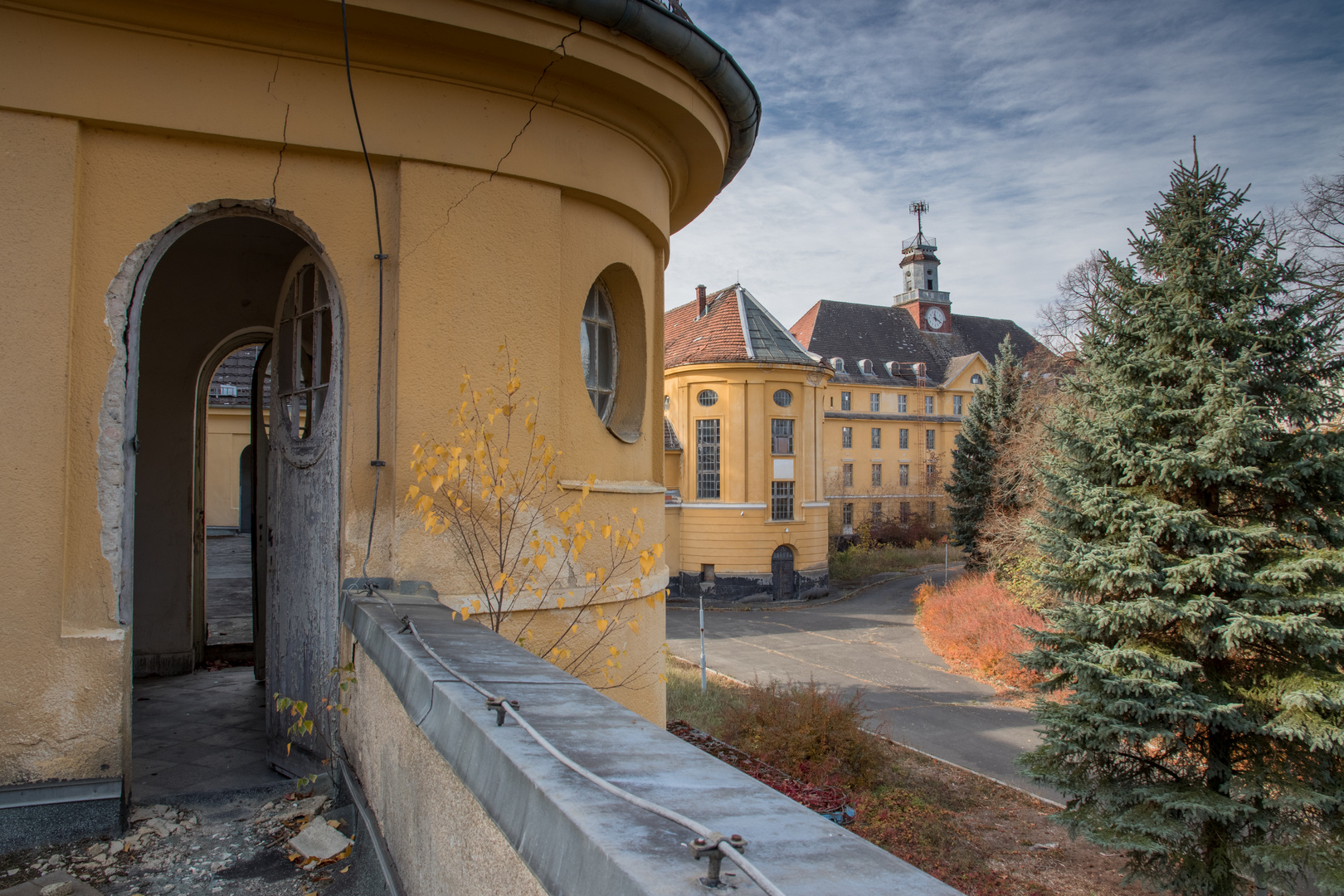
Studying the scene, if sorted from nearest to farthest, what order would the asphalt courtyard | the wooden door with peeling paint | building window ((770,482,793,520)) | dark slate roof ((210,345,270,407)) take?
the wooden door with peeling paint
the asphalt courtyard
dark slate roof ((210,345,270,407))
building window ((770,482,793,520))

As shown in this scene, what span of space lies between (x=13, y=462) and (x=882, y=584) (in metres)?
39.4

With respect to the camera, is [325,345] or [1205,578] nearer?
[325,345]

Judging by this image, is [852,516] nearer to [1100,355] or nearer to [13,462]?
[1100,355]

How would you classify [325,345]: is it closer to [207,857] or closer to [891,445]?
[207,857]

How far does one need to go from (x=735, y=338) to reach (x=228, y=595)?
88.4 ft

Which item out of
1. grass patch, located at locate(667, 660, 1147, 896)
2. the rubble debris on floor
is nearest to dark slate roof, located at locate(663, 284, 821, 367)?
grass patch, located at locate(667, 660, 1147, 896)

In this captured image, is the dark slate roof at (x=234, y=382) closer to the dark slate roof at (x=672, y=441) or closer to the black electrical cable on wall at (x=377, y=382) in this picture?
the black electrical cable on wall at (x=377, y=382)

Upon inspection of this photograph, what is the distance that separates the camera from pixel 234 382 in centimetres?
2519

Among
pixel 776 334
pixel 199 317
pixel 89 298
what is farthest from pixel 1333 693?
pixel 776 334

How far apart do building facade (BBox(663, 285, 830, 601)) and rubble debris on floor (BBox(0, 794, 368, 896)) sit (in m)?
31.7

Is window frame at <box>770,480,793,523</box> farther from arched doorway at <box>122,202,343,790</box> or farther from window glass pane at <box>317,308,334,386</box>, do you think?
window glass pane at <box>317,308,334,386</box>

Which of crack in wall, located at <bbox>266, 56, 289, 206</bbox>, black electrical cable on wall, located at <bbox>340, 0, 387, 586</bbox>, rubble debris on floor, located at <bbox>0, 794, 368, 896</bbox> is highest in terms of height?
crack in wall, located at <bbox>266, 56, 289, 206</bbox>

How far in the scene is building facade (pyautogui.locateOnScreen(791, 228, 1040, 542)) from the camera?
55.0m

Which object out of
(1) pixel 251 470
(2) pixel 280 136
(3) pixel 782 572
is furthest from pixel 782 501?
(2) pixel 280 136
